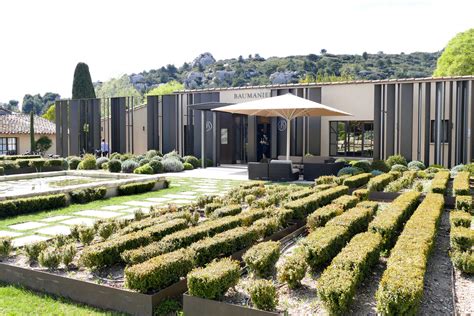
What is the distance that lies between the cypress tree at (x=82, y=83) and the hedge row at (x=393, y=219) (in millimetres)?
43663

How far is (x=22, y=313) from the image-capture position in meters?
4.41

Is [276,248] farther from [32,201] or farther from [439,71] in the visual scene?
[439,71]

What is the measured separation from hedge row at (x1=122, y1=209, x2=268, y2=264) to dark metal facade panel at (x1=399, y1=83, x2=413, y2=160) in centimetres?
1240

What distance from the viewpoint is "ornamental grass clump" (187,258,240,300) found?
4.21 metres

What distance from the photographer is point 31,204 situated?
947 cm

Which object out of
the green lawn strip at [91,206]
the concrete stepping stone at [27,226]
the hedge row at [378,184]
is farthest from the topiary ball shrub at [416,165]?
the concrete stepping stone at [27,226]

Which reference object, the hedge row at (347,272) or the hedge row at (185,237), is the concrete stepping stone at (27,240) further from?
the hedge row at (347,272)

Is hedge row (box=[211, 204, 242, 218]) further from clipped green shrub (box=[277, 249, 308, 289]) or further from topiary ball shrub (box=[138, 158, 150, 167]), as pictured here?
topiary ball shrub (box=[138, 158, 150, 167])

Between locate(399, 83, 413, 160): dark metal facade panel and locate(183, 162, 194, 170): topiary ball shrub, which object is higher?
locate(399, 83, 413, 160): dark metal facade panel

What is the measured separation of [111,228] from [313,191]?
4.69 meters

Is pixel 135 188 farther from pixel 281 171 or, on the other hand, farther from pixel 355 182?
pixel 355 182

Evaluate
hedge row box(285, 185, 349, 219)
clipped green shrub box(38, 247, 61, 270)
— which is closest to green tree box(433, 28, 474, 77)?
hedge row box(285, 185, 349, 219)

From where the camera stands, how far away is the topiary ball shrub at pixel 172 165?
1888cm

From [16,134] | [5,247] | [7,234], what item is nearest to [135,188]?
[7,234]
